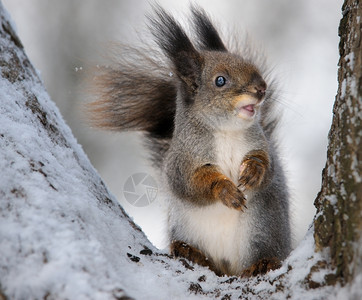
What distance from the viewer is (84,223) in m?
1.06

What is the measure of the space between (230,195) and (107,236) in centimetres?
55

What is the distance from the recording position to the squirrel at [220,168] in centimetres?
170

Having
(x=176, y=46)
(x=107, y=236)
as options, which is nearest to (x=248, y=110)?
(x=176, y=46)

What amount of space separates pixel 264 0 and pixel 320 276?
3227mm

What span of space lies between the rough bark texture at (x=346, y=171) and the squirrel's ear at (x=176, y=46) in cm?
88

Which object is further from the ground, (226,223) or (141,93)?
(141,93)

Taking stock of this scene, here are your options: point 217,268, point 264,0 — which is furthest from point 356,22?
point 264,0

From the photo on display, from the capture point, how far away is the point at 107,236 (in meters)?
1.14

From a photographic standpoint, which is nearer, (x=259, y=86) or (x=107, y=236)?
(x=107, y=236)

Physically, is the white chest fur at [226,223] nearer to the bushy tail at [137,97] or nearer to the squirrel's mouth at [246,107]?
the squirrel's mouth at [246,107]

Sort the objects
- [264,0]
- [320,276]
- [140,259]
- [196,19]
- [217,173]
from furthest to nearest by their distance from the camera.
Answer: [264,0], [196,19], [217,173], [140,259], [320,276]

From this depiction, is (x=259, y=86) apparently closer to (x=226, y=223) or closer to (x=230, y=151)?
(x=230, y=151)

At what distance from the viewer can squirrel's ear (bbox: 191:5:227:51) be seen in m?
2.07

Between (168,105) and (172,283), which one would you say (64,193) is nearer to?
(172,283)
